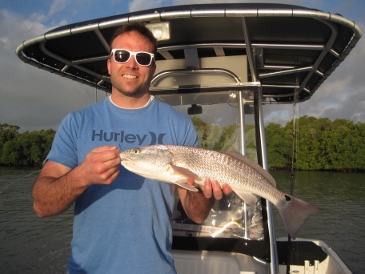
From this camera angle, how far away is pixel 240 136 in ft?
15.2

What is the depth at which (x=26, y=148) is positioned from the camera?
51875 mm

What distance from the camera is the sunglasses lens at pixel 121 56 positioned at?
251 cm

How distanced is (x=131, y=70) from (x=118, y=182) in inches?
31.6

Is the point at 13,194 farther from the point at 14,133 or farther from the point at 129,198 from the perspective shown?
the point at 14,133

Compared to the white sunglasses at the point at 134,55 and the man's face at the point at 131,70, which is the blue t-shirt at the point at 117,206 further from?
the white sunglasses at the point at 134,55

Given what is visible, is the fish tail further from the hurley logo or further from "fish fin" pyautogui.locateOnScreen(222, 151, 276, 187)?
the hurley logo

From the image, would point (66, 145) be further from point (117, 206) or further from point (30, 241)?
point (30, 241)

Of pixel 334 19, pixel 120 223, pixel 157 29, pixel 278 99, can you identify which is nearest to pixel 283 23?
pixel 334 19

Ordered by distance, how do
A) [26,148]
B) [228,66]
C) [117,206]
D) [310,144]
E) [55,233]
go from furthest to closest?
1. [310,144]
2. [26,148]
3. [55,233]
4. [228,66]
5. [117,206]

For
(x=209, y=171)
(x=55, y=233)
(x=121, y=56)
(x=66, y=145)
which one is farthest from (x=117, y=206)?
(x=55, y=233)

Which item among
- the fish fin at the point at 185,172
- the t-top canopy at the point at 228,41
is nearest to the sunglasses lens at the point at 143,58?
the fish fin at the point at 185,172

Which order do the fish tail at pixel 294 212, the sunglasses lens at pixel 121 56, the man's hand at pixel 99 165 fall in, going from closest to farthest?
the man's hand at pixel 99 165 < the sunglasses lens at pixel 121 56 < the fish tail at pixel 294 212

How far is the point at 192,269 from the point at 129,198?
2225 mm

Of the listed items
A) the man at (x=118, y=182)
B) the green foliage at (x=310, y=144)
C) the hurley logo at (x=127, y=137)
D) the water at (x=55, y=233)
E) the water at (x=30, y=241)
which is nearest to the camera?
the man at (x=118, y=182)
